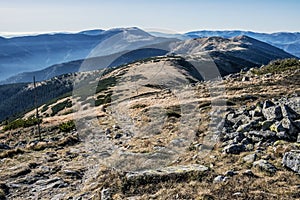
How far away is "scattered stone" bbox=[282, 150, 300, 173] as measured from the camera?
1547cm

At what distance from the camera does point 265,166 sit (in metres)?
16.1

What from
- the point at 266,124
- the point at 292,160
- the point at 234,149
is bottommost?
the point at 234,149

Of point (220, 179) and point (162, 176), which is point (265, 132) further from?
point (162, 176)

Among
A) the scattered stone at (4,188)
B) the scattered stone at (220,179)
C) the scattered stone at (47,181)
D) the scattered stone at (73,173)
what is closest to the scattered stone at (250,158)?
the scattered stone at (220,179)

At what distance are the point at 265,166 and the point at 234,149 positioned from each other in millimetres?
3280

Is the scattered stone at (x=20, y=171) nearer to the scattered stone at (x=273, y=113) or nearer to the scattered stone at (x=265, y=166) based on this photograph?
the scattered stone at (x=265, y=166)

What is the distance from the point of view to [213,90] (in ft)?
165

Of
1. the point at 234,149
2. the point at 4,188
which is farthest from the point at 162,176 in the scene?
the point at 4,188

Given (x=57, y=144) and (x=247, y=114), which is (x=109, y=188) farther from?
(x=57, y=144)

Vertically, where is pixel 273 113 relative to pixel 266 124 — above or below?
above

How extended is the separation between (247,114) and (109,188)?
46.4 ft

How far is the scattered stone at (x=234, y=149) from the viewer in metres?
19.1

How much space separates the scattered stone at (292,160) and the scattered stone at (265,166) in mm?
682

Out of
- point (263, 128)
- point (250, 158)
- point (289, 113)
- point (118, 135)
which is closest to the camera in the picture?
point (250, 158)
